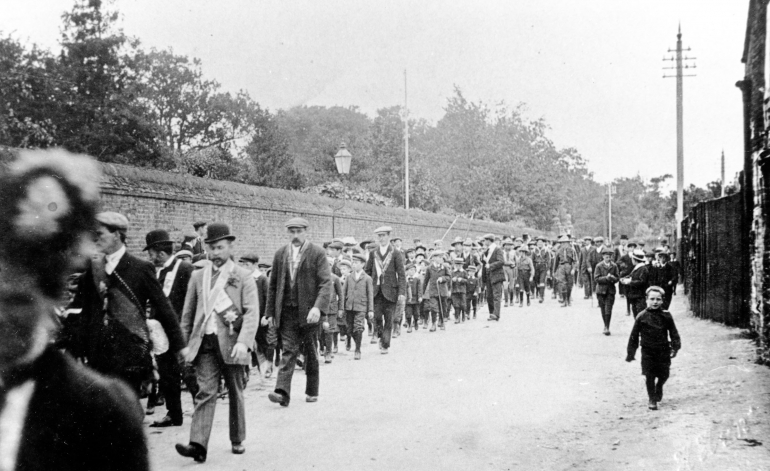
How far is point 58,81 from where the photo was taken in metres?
21.9

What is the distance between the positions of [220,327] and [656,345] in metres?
4.52

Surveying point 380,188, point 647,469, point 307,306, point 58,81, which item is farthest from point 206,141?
point 647,469

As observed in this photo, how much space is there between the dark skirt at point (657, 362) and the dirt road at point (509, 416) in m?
0.37

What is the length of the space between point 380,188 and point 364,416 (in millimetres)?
30625

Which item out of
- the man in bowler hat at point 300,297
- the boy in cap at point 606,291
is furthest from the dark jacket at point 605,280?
the man in bowler hat at point 300,297

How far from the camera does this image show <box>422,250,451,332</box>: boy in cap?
14609mm

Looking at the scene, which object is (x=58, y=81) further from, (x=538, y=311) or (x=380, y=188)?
(x=380, y=188)

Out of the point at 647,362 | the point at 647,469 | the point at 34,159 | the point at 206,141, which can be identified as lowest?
the point at 647,469

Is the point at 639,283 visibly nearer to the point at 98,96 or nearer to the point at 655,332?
the point at 655,332

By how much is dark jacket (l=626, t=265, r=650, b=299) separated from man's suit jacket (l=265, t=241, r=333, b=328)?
7.01 m

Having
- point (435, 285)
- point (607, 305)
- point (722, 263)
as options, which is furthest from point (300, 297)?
point (722, 263)

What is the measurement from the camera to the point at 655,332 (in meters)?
7.45

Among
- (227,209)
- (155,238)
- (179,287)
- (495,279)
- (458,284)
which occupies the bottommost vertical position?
(458,284)

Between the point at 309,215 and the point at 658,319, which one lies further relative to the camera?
the point at 309,215
